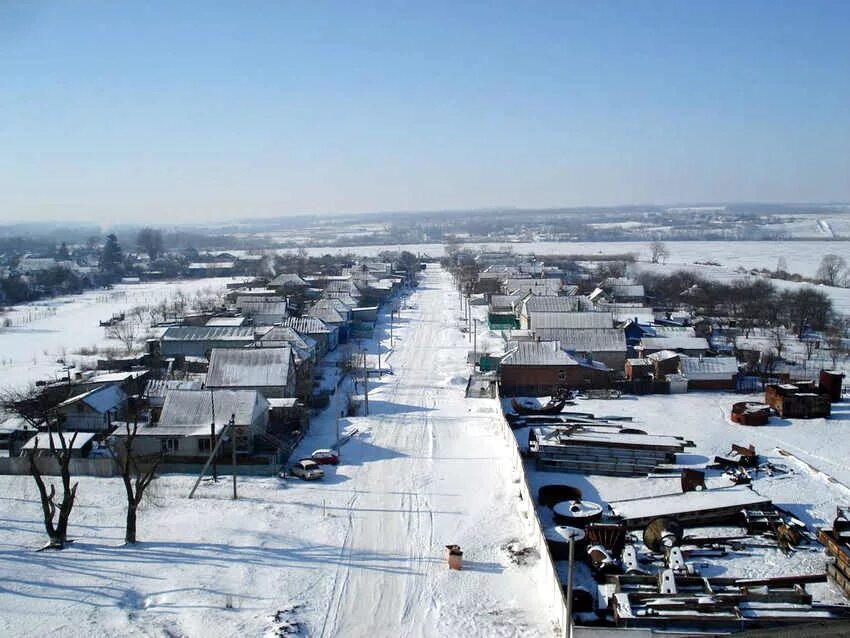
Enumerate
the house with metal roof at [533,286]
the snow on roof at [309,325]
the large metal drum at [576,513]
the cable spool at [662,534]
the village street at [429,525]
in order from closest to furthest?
the village street at [429,525], the cable spool at [662,534], the large metal drum at [576,513], the snow on roof at [309,325], the house with metal roof at [533,286]

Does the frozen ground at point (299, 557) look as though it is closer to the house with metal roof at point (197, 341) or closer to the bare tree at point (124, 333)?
the house with metal roof at point (197, 341)

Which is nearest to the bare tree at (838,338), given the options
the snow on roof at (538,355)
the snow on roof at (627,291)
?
the snow on roof at (538,355)

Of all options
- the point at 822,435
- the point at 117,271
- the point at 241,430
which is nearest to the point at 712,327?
the point at 822,435

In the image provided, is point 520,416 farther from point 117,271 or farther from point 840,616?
point 117,271

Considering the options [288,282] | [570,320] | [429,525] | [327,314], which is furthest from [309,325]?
[288,282]

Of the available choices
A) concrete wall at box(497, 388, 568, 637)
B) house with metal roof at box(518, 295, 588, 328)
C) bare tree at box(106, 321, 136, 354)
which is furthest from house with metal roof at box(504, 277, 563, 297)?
concrete wall at box(497, 388, 568, 637)

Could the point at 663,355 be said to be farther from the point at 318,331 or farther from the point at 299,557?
the point at 299,557
